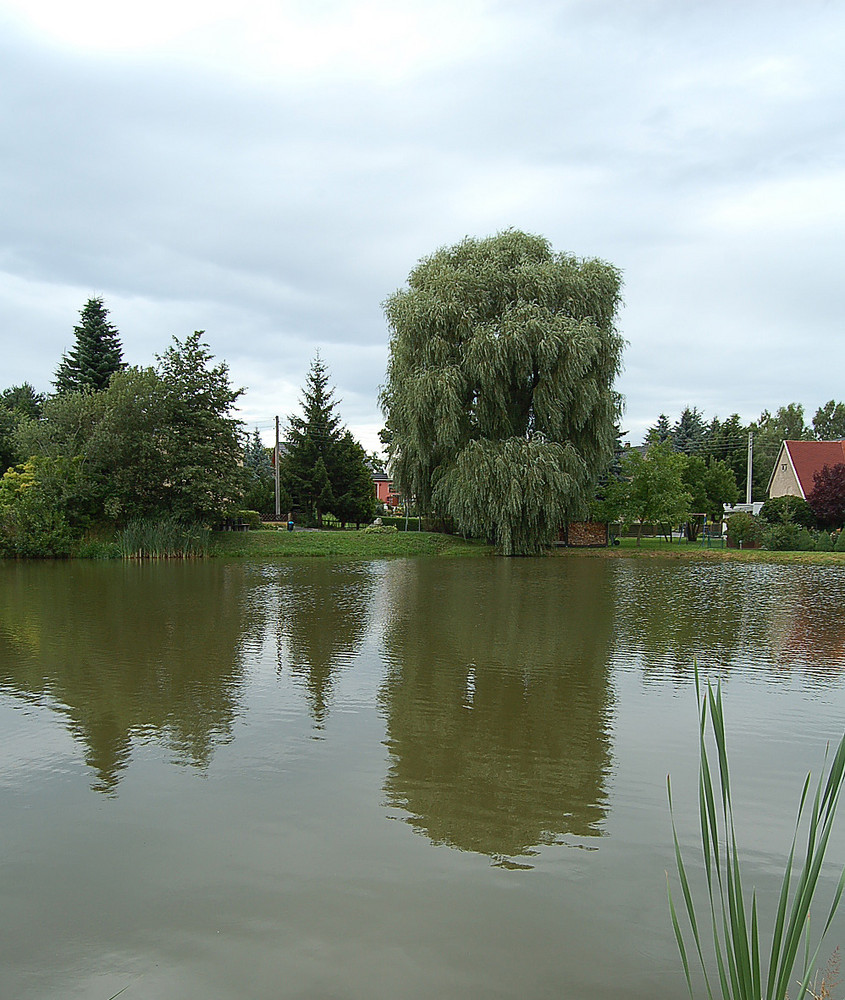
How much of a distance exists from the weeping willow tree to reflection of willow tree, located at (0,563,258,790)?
1151 cm

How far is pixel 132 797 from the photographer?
16.1 feet

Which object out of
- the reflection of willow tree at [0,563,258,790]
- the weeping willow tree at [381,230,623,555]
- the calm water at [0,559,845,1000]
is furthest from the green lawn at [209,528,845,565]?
the calm water at [0,559,845,1000]

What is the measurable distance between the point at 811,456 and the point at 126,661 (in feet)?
150

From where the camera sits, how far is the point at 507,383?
27.3 metres

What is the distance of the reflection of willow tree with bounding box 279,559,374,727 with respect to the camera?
848 cm

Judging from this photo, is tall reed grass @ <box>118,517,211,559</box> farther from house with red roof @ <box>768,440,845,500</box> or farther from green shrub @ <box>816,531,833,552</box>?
house with red roof @ <box>768,440,845,500</box>

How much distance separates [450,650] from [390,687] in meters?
2.06

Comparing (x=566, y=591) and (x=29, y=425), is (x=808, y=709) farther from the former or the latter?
(x=29, y=425)

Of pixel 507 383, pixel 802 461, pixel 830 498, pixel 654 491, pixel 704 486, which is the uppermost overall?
pixel 507 383

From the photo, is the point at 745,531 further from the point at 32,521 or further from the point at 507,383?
the point at 32,521

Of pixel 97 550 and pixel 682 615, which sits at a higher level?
pixel 97 550

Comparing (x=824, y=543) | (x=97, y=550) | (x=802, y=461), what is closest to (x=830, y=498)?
(x=824, y=543)

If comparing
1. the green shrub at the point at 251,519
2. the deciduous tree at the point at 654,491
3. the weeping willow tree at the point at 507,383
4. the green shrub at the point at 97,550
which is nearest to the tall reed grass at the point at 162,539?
the green shrub at the point at 97,550

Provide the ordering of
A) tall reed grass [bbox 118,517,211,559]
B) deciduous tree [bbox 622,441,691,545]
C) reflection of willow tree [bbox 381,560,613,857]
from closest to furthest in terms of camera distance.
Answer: reflection of willow tree [bbox 381,560,613,857], tall reed grass [bbox 118,517,211,559], deciduous tree [bbox 622,441,691,545]
